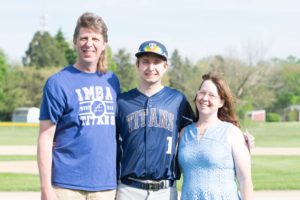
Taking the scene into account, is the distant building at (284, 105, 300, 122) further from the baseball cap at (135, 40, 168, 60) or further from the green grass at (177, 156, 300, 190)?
the baseball cap at (135, 40, 168, 60)

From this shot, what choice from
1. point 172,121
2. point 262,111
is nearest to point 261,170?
point 172,121

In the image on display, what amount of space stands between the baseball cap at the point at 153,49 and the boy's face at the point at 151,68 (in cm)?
4

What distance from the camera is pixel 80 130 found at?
5.26 metres

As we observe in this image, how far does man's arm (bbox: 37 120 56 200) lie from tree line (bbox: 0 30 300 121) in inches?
1493

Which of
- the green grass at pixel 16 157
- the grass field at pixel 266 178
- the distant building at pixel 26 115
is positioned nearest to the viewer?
the grass field at pixel 266 178

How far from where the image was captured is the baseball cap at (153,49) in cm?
542

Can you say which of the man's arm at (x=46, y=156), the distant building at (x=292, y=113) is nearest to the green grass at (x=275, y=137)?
the man's arm at (x=46, y=156)

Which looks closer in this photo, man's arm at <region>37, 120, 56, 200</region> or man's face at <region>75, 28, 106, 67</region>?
man's arm at <region>37, 120, 56, 200</region>

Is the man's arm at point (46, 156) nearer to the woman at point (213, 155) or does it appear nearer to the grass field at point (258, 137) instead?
the woman at point (213, 155)

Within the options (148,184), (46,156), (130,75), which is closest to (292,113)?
(130,75)

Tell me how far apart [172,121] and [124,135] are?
0.44 m

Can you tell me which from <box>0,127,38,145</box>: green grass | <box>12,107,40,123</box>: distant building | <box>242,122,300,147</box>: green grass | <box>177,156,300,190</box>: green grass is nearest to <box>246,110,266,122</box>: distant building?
<box>242,122,300,147</box>: green grass

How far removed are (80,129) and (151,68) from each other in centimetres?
82

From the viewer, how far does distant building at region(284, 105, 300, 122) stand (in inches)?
3505
